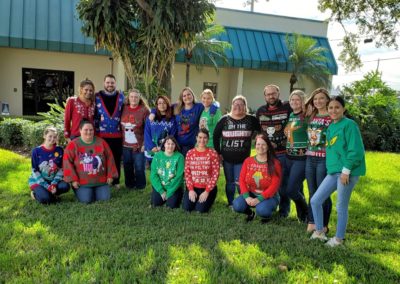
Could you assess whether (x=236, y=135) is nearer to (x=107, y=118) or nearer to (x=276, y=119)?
(x=276, y=119)

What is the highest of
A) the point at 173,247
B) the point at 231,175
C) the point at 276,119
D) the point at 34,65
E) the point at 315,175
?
the point at 34,65

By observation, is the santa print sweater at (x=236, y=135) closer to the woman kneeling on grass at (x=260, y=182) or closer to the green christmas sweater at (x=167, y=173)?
the woman kneeling on grass at (x=260, y=182)

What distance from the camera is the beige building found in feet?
47.4

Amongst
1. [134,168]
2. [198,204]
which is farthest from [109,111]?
[198,204]

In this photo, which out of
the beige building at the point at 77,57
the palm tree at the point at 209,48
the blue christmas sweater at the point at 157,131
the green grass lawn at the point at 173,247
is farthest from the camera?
the palm tree at the point at 209,48

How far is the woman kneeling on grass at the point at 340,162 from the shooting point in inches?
154

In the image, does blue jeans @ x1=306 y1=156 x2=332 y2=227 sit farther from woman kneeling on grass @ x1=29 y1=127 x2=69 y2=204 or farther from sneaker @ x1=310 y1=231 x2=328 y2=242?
woman kneeling on grass @ x1=29 y1=127 x2=69 y2=204

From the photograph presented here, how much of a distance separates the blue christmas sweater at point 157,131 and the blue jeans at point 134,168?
36cm

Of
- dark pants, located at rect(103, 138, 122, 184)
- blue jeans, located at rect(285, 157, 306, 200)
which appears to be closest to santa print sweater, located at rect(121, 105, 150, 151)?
dark pants, located at rect(103, 138, 122, 184)

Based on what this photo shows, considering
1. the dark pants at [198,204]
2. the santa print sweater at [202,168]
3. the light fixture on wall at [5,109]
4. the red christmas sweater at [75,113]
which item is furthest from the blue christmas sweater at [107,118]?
the light fixture on wall at [5,109]

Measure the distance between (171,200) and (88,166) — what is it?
137 cm

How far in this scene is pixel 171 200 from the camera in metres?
5.37

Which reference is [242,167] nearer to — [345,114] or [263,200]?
[263,200]

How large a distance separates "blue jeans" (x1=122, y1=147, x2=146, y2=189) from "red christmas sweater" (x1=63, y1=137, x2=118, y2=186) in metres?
0.62
